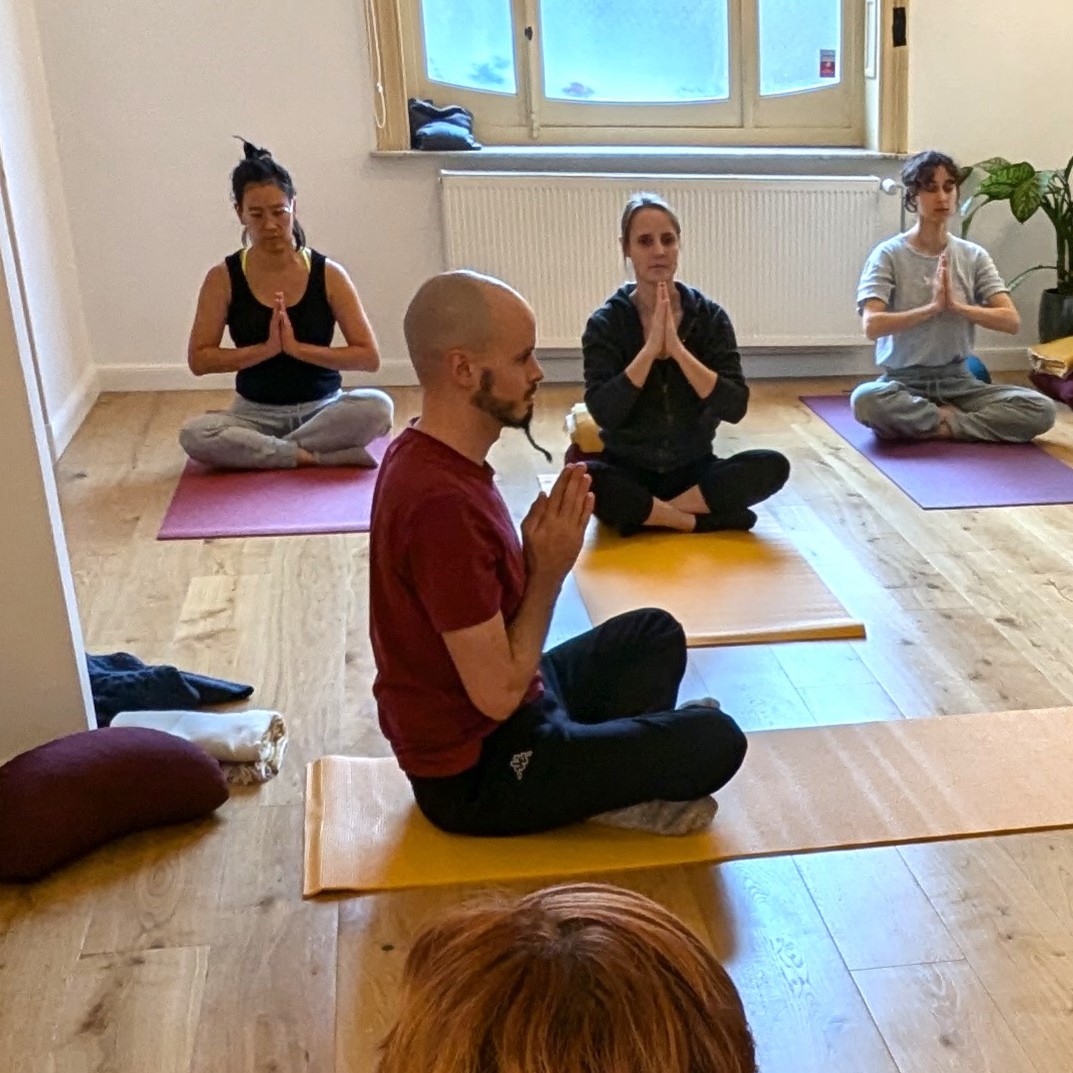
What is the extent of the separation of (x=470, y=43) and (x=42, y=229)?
1635mm

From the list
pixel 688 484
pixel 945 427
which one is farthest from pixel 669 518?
pixel 945 427

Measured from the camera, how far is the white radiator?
446 cm

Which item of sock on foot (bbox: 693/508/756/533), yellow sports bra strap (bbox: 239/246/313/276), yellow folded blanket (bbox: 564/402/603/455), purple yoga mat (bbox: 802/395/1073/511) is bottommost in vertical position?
purple yoga mat (bbox: 802/395/1073/511)

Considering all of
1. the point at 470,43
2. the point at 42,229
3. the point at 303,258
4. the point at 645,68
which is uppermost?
the point at 470,43

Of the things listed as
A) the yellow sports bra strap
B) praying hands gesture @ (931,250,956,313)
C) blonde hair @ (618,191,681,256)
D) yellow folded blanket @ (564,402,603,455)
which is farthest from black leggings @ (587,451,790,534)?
the yellow sports bra strap

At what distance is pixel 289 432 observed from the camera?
369cm

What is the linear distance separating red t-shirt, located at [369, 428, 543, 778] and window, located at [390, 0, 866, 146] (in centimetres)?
322

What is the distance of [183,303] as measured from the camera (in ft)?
14.9

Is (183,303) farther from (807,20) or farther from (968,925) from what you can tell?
(968,925)

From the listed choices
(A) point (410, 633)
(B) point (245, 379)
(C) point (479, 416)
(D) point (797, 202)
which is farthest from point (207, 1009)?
(D) point (797, 202)

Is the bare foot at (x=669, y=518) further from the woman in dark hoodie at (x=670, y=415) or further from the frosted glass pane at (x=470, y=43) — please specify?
the frosted glass pane at (x=470, y=43)

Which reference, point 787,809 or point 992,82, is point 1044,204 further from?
point 787,809

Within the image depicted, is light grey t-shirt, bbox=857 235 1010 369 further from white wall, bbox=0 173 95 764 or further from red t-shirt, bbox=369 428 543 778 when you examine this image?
white wall, bbox=0 173 95 764

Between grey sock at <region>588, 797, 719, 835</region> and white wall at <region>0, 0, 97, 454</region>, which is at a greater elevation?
white wall at <region>0, 0, 97, 454</region>
